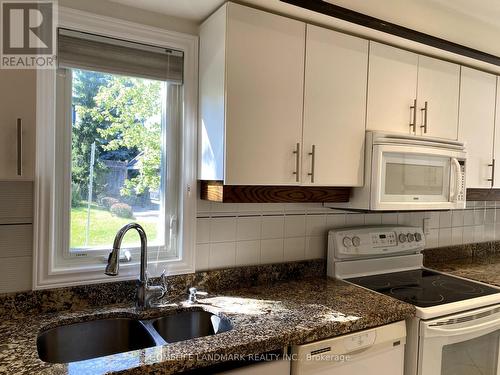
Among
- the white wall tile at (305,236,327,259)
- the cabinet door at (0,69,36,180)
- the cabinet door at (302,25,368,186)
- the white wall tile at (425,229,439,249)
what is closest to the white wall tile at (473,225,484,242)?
the white wall tile at (425,229,439,249)

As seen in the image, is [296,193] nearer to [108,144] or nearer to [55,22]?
[108,144]

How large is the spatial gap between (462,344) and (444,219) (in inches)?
43.1

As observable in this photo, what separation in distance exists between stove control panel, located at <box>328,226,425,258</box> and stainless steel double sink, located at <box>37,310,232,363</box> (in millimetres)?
856

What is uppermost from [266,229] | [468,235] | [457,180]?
[457,180]

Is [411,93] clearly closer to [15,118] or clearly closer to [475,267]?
[475,267]

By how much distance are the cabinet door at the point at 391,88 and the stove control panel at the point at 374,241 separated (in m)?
0.60

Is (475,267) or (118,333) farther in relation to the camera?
(475,267)

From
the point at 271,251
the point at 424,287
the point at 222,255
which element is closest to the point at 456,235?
the point at 424,287

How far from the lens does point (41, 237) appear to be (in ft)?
4.78

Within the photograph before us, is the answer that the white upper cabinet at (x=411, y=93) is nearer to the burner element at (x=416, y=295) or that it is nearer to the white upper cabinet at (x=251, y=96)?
the white upper cabinet at (x=251, y=96)

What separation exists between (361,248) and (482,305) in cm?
62

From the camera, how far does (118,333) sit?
1508 mm

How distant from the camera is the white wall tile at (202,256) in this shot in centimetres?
179

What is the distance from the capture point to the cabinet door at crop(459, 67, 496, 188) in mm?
2184
